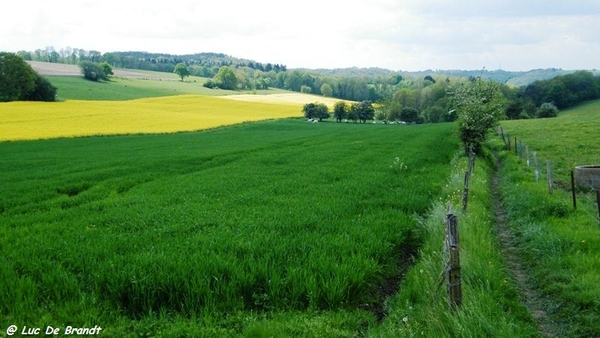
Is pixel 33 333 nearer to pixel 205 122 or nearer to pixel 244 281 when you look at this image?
pixel 244 281

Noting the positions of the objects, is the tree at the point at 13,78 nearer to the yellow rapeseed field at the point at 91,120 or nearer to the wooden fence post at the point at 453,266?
the yellow rapeseed field at the point at 91,120

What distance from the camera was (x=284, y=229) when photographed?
11.0 meters

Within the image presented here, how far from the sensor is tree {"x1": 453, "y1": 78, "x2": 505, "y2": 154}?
3158cm

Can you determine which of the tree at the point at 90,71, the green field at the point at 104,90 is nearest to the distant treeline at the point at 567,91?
the green field at the point at 104,90

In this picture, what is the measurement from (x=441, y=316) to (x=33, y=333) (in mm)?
5452

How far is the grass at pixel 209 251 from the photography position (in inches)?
271

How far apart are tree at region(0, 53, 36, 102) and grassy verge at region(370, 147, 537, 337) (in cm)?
8232

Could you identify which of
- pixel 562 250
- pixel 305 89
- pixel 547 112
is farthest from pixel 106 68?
pixel 562 250

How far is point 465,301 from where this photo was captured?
273 inches

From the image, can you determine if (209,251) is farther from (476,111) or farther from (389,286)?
(476,111)

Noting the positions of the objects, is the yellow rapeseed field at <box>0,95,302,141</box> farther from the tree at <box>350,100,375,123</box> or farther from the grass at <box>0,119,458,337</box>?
the grass at <box>0,119,458,337</box>

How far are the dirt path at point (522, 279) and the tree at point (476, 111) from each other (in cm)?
1699

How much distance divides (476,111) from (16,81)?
7303cm

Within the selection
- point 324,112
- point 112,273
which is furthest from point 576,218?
point 324,112
